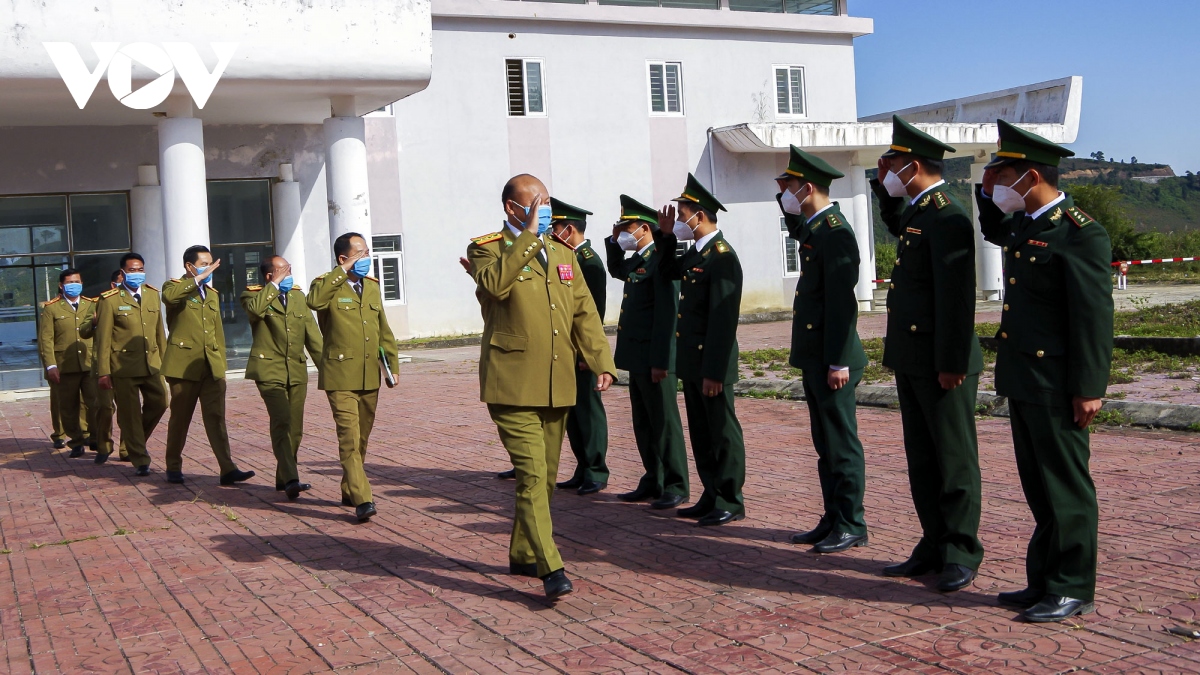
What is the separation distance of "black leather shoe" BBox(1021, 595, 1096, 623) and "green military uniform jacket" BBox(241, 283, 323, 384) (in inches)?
222

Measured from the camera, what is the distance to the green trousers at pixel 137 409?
33.2 feet

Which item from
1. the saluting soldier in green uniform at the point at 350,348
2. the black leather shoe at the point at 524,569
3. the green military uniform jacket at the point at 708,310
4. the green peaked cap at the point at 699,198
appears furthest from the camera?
the saluting soldier in green uniform at the point at 350,348

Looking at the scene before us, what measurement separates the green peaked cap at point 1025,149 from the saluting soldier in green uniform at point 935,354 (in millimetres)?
400

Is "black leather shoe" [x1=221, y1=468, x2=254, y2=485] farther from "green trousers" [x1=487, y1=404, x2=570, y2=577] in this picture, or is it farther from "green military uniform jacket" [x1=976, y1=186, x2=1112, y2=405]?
"green military uniform jacket" [x1=976, y1=186, x2=1112, y2=405]

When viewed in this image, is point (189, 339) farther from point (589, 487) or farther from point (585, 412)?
point (589, 487)

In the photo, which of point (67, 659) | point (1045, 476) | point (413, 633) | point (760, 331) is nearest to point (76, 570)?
point (67, 659)

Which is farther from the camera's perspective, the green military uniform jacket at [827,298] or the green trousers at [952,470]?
the green military uniform jacket at [827,298]

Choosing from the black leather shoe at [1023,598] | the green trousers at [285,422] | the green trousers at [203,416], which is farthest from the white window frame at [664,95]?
the black leather shoe at [1023,598]

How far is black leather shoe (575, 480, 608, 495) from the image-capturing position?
826 centimetres

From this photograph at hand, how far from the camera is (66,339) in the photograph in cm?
1184

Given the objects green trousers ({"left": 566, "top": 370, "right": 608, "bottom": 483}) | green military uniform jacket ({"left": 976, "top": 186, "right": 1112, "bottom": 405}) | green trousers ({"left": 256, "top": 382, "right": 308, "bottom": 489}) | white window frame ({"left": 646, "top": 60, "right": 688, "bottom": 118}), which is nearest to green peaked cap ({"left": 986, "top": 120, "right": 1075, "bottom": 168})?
green military uniform jacket ({"left": 976, "top": 186, "right": 1112, "bottom": 405})

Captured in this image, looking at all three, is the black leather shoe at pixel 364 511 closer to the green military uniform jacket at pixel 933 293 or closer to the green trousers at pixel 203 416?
the green trousers at pixel 203 416

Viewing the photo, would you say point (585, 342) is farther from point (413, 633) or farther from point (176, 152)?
point (176, 152)

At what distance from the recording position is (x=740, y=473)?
691cm
